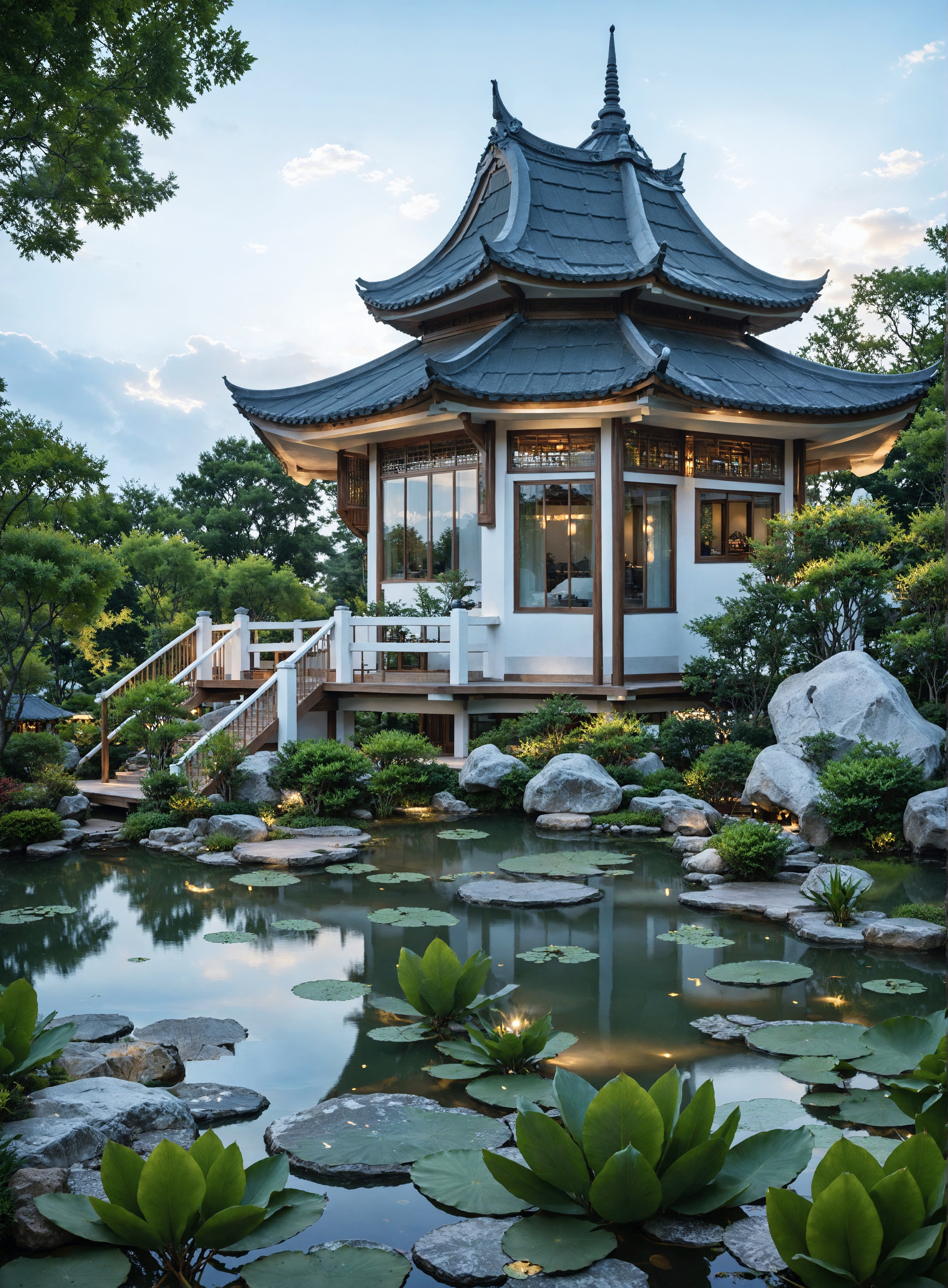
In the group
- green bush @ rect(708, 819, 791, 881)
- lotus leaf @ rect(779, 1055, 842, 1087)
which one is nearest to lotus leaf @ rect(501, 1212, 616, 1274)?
lotus leaf @ rect(779, 1055, 842, 1087)

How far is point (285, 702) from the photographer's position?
13.4 meters

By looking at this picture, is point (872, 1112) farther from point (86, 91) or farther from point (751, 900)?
point (86, 91)

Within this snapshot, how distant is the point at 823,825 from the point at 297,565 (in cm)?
2674

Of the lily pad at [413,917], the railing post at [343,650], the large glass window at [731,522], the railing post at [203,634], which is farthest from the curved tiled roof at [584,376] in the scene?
the lily pad at [413,917]

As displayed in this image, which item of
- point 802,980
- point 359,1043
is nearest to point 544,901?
point 802,980

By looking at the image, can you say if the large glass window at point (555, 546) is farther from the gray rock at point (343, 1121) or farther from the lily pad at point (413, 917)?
the gray rock at point (343, 1121)

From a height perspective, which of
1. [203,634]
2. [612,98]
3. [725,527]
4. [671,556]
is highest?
[612,98]

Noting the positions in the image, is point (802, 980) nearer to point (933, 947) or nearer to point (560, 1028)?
point (933, 947)

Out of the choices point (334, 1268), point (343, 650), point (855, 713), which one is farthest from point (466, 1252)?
point (343, 650)

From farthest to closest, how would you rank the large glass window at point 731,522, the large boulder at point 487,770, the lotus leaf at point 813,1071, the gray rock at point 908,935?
the large glass window at point 731,522 < the large boulder at point 487,770 < the gray rock at point 908,935 < the lotus leaf at point 813,1071

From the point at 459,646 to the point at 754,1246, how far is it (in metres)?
11.0

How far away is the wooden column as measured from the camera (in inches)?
576

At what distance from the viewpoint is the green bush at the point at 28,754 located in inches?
496

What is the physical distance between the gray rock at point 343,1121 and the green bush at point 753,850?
4645 millimetres
